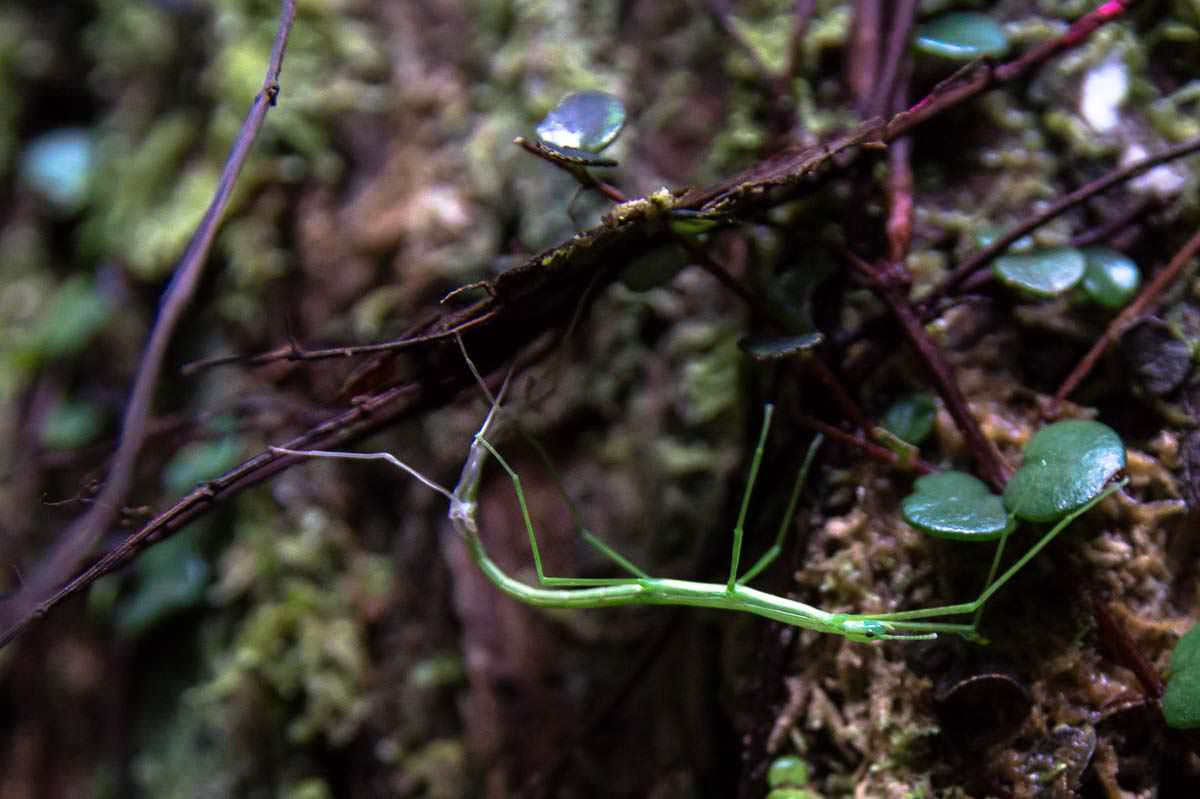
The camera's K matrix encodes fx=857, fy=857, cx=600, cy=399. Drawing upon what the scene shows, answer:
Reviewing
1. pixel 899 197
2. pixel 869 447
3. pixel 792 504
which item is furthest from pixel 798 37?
pixel 792 504

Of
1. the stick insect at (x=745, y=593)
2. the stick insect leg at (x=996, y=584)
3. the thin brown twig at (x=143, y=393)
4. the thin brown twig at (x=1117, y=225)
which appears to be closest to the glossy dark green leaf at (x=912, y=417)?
the stick insect at (x=745, y=593)

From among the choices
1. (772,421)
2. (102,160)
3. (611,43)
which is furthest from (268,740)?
(102,160)

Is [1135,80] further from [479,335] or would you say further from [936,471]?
[479,335]

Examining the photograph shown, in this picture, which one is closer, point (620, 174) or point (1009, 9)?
point (1009, 9)

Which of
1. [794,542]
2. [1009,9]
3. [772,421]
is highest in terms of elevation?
[1009,9]

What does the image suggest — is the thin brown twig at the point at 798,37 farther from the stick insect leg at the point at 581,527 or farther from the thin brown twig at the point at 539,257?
the stick insect leg at the point at 581,527

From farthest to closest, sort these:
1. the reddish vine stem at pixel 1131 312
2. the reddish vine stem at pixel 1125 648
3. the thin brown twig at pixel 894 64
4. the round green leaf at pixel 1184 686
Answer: the thin brown twig at pixel 894 64 < the reddish vine stem at pixel 1131 312 < the reddish vine stem at pixel 1125 648 < the round green leaf at pixel 1184 686

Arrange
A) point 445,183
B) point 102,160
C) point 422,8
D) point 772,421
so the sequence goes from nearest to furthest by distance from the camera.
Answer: point 772,421 → point 445,183 → point 422,8 → point 102,160
